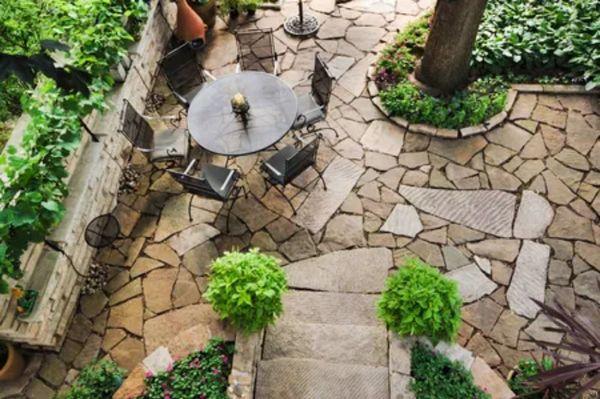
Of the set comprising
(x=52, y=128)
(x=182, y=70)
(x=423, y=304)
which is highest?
(x=52, y=128)

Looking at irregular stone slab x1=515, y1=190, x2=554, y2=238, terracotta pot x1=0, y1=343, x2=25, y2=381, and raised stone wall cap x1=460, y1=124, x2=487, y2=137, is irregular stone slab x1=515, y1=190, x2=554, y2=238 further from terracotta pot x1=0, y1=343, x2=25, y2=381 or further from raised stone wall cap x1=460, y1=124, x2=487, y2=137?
terracotta pot x1=0, y1=343, x2=25, y2=381

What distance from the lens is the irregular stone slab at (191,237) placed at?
500 centimetres

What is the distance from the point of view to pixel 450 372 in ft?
12.2

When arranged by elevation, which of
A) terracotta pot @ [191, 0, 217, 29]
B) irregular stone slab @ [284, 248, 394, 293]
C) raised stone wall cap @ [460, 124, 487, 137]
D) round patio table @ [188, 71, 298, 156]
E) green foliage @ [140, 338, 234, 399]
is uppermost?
terracotta pot @ [191, 0, 217, 29]

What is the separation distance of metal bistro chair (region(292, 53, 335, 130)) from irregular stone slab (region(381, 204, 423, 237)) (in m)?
1.43

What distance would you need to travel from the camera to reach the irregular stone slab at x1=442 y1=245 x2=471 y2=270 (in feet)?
15.8

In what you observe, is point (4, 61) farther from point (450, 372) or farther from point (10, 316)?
point (450, 372)

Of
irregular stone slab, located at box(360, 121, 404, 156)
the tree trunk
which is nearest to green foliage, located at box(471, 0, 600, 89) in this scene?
the tree trunk

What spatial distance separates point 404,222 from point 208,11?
4.30 m

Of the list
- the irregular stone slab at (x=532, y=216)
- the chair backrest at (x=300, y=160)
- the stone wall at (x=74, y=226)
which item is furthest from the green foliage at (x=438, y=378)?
the stone wall at (x=74, y=226)

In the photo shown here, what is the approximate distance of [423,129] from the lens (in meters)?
5.72

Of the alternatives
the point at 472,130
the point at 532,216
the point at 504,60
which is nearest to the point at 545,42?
the point at 504,60

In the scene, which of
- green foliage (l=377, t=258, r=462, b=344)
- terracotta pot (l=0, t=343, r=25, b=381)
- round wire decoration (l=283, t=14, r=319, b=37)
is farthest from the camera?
round wire decoration (l=283, t=14, r=319, b=37)

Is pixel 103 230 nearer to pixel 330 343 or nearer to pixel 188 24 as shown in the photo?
pixel 330 343
